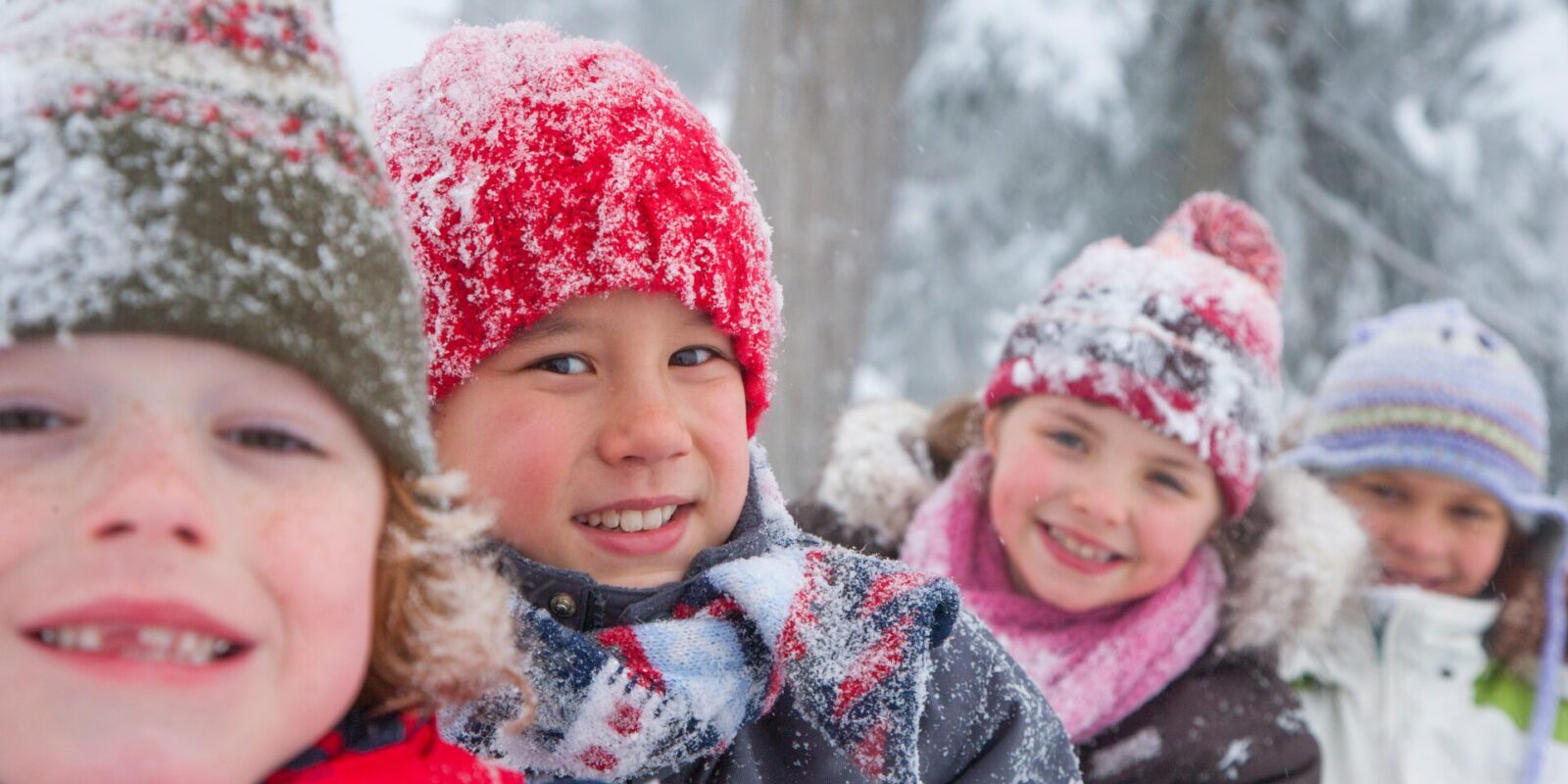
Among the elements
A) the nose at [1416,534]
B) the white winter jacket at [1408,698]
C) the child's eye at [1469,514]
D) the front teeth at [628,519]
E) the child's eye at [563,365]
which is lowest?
the white winter jacket at [1408,698]

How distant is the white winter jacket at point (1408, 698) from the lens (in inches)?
122

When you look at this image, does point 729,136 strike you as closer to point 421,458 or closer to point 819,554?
point 819,554

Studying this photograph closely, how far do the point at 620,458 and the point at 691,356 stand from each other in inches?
8.2

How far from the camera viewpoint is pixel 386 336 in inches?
46.6

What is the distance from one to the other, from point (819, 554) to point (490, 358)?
1.78ft

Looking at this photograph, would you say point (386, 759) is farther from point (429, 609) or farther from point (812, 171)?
point (812, 171)

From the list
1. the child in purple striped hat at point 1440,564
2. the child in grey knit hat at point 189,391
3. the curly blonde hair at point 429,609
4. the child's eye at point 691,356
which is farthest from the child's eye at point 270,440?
the child in purple striped hat at point 1440,564

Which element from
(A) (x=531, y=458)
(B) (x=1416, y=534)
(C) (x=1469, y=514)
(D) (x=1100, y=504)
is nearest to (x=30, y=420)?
(A) (x=531, y=458)

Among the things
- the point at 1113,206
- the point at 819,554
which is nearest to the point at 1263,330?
the point at 819,554

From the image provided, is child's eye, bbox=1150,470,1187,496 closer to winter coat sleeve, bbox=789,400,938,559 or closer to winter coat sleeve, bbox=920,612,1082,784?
winter coat sleeve, bbox=789,400,938,559

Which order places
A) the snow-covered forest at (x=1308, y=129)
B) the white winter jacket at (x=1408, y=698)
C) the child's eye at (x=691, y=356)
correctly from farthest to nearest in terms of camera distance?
the snow-covered forest at (x=1308, y=129), the white winter jacket at (x=1408, y=698), the child's eye at (x=691, y=356)

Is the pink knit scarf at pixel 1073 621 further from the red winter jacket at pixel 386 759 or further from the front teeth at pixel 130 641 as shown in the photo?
the front teeth at pixel 130 641

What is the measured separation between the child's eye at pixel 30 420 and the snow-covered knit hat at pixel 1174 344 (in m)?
2.13

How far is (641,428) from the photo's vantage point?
5.40 ft
